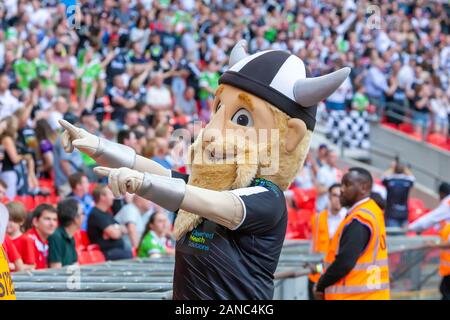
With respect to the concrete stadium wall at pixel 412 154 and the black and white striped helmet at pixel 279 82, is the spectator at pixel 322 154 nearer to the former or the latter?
the concrete stadium wall at pixel 412 154

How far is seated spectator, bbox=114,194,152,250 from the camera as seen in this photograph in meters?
9.29

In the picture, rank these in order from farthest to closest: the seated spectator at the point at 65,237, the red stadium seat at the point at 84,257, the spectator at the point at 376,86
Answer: the spectator at the point at 376,86
the red stadium seat at the point at 84,257
the seated spectator at the point at 65,237

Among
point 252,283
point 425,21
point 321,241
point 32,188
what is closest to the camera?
point 252,283

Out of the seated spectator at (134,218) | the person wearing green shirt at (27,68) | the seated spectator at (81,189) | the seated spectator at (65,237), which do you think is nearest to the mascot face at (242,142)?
the seated spectator at (65,237)

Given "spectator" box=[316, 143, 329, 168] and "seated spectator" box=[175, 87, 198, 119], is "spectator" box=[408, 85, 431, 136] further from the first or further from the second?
"seated spectator" box=[175, 87, 198, 119]

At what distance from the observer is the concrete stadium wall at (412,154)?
739 inches

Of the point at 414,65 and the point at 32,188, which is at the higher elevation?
the point at 414,65

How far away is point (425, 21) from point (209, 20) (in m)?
8.49

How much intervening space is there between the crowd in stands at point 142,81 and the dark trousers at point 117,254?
12 mm

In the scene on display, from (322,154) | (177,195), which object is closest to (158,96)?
(322,154)

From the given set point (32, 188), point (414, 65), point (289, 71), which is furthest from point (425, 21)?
point (289, 71)

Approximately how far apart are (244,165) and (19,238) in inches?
135
